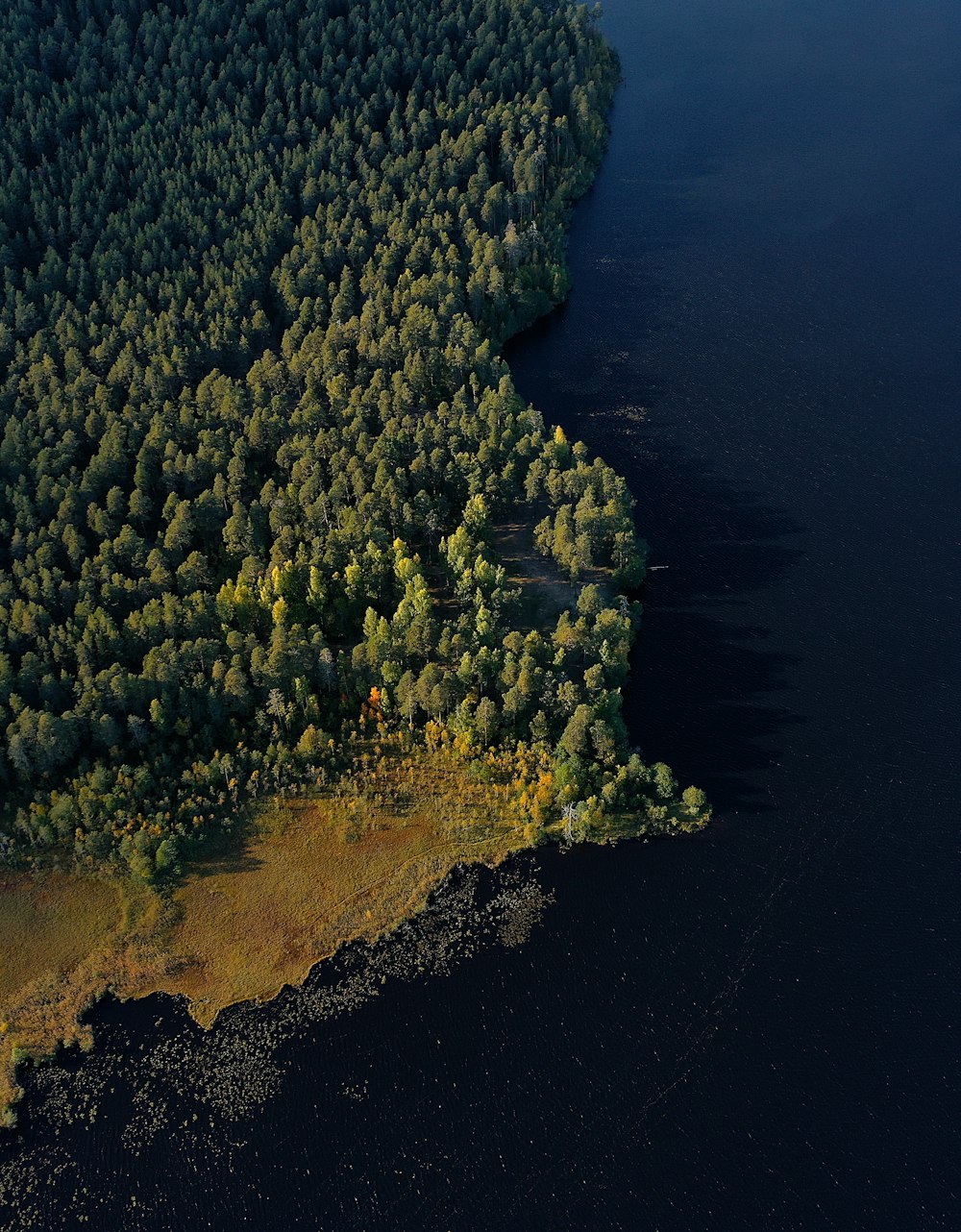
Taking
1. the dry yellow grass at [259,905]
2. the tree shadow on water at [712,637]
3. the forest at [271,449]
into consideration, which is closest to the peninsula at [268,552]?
the dry yellow grass at [259,905]

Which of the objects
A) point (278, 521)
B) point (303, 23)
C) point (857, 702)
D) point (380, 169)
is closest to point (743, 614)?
point (857, 702)

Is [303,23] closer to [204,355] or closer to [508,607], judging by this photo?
[204,355]

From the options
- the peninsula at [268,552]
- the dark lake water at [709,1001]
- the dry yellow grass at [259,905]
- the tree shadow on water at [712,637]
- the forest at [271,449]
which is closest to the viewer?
the dark lake water at [709,1001]

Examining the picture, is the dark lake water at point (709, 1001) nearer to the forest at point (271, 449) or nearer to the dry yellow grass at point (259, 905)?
the dry yellow grass at point (259, 905)

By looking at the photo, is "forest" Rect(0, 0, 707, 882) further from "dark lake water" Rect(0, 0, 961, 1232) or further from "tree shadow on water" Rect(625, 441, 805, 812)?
"dark lake water" Rect(0, 0, 961, 1232)

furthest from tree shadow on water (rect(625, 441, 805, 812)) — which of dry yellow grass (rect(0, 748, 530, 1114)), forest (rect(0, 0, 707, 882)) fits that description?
dry yellow grass (rect(0, 748, 530, 1114))

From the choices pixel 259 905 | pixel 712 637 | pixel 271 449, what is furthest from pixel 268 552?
pixel 712 637
